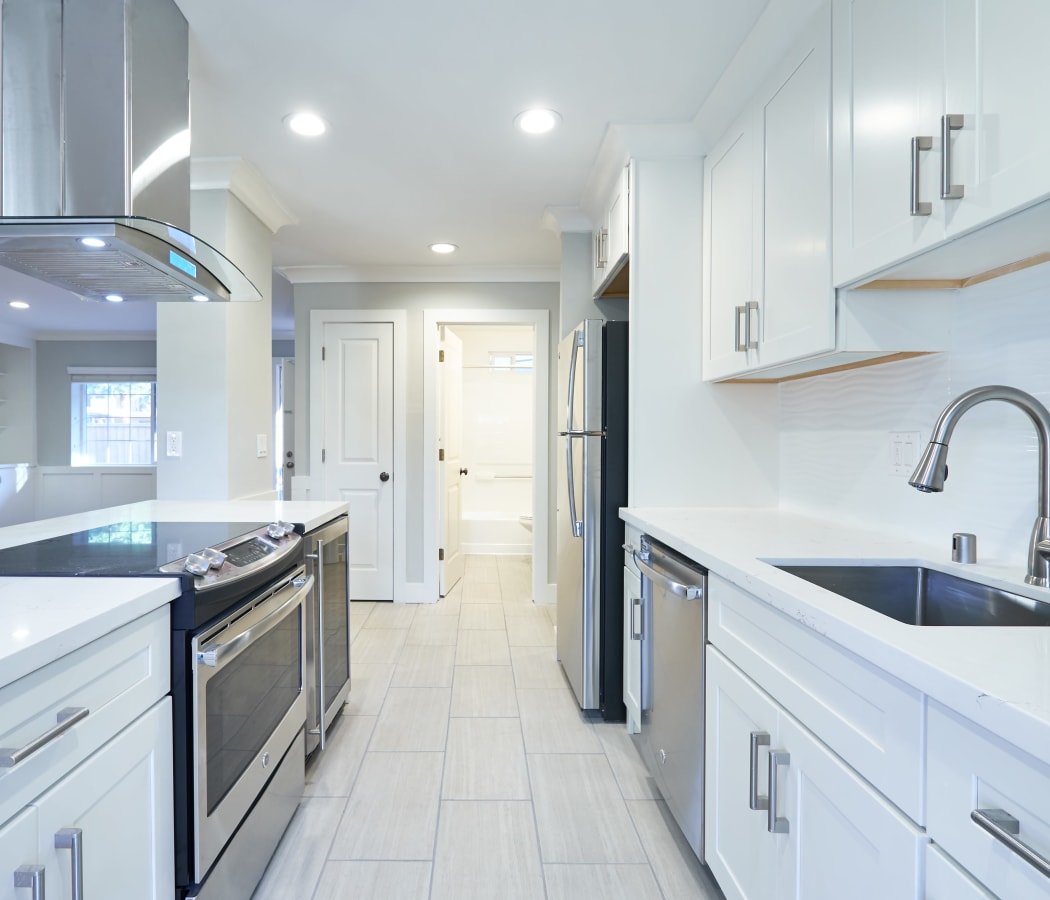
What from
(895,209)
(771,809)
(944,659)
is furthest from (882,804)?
(895,209)

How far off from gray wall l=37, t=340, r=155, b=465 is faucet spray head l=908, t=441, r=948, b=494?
7988 mm

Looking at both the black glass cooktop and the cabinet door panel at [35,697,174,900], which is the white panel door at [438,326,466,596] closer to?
the black glass cooktop

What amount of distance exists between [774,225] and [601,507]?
1220 millimetres

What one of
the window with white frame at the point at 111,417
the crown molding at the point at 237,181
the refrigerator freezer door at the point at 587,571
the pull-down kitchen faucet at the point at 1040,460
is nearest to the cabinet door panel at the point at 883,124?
the pull-down kitchen faucet at the point at 1040,460

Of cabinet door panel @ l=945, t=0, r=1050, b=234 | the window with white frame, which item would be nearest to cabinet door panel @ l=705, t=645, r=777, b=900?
cabinet door panel @ l=945, t=0, r=1050, b=234

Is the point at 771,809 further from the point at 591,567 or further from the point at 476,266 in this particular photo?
the point at 476,266

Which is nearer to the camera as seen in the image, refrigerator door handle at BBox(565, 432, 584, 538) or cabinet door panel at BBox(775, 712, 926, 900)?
cabinet door panel at BBox(775, 712, 926, 900)

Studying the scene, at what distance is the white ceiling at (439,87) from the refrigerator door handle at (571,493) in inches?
44.1

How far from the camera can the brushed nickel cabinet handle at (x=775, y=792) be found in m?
1.10

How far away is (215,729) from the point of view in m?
1.31

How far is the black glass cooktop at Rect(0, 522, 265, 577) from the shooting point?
49.3 inches

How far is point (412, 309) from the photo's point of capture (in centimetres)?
441

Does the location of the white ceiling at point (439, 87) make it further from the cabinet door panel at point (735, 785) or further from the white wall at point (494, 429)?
the white wall at point (494, 429)

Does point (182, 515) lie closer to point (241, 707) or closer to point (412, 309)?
point (241, 707)
